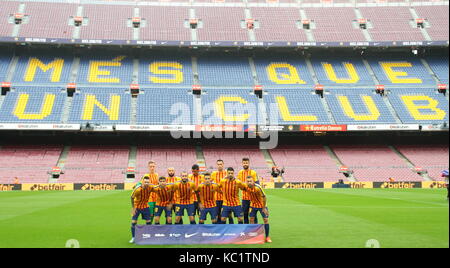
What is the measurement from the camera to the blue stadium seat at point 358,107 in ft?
161

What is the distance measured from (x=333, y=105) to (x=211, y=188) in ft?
134

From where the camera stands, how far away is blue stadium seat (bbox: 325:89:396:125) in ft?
161

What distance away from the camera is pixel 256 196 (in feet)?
40.2

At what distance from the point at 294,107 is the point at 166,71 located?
1652cm

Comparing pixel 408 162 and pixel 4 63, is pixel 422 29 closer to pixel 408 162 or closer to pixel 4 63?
pixel 408 162

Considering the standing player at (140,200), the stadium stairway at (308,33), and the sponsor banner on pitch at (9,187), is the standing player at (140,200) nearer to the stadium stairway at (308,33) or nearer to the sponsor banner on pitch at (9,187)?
the sponsor banner on pitch at (9,187)

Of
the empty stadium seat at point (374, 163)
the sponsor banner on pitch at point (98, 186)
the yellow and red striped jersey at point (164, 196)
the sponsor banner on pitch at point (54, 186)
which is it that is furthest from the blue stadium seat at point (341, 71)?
the yellow and red striped jersey at point (164, 196)

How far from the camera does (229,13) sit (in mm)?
61094

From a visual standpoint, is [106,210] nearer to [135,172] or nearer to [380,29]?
[135,172]

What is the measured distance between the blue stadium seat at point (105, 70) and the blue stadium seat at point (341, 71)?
2356 cm

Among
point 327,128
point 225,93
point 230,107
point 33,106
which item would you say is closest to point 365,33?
point 327,128

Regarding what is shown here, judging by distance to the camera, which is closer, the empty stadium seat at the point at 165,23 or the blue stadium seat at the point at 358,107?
the blue stadium seat at the point at 358,107

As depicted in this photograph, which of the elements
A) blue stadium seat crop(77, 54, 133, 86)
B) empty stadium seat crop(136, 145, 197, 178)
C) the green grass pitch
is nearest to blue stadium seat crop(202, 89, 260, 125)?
empty stadium seat crop(136, 145, 197, 178)
